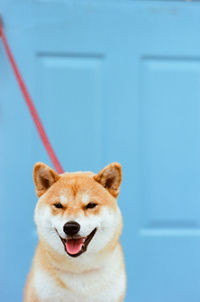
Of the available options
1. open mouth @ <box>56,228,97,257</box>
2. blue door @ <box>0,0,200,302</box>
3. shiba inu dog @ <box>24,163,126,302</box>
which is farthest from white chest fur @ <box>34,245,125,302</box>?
blue door @ <box>0,0,200,302</box>

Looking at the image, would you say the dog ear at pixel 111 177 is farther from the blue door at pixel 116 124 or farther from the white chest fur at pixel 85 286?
the blue door at pixel 116 124

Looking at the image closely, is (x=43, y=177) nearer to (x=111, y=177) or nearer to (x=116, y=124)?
(x=111, y=177)

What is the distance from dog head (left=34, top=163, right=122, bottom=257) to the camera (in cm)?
96

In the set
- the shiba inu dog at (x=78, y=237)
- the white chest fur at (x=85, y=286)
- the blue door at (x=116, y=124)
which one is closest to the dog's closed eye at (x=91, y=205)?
the shiba inu dog at (x=78, y=237)

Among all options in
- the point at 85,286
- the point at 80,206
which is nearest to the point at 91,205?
the point at 80,206

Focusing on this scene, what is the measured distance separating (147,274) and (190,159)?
1.59ft

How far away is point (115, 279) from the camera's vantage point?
1.10 m

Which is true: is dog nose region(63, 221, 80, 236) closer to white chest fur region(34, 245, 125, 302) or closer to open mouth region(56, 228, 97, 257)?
open mouth region(56, 228, 97, 257)

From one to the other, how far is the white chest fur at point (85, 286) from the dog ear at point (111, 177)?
20 centimetres

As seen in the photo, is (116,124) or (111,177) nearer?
(111,177)

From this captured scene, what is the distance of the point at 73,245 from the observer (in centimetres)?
92

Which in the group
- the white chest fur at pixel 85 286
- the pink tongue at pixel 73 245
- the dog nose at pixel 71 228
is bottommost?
the white chest fur at pixel 85 286

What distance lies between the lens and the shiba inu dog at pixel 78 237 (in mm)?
961

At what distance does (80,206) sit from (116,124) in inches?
30.5
